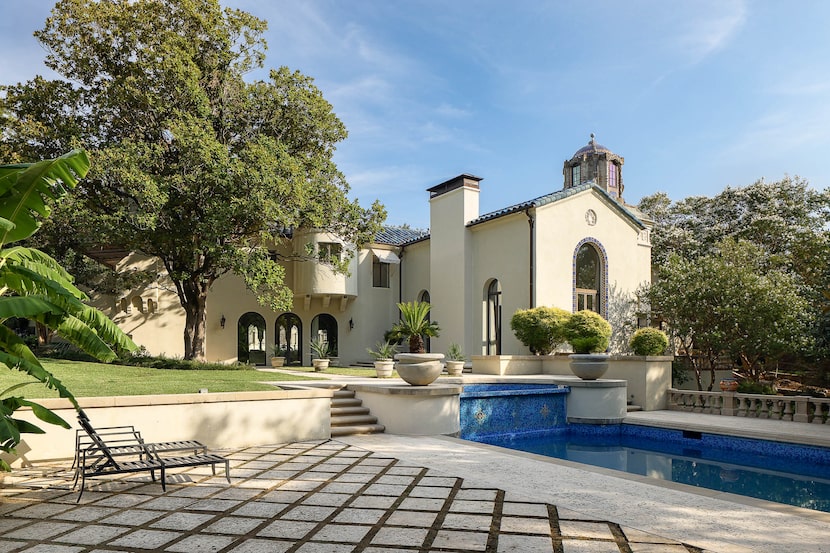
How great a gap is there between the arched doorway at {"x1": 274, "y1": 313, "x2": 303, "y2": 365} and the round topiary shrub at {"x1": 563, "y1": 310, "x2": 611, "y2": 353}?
12105 mm

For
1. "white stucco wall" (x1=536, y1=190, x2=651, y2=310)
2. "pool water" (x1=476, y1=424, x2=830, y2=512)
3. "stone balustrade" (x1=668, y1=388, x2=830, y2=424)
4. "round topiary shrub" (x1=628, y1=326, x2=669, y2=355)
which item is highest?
"white stucco wall" (x1=536, y1=190, x2=651, y2=310)

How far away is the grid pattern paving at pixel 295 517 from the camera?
15.0ft

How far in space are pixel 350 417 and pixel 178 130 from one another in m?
10.3

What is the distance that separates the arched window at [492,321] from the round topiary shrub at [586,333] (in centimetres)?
418

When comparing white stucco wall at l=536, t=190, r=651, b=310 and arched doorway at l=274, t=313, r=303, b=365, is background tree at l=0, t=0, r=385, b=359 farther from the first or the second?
white stucco wall at l=536, t=190, r=651, b=310

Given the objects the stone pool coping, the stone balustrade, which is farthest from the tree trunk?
the stone balustrade

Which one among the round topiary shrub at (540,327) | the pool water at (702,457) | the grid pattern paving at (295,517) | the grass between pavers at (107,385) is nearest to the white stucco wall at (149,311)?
the grass between pavers at (107,385)

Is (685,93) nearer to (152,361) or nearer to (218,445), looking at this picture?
(218,445)

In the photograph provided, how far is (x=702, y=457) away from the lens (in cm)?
1094

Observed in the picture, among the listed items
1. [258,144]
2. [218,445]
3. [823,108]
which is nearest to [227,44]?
→ [258,144]

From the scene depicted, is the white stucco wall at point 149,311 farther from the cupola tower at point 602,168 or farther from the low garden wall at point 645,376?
the cupola tower at point 602,168

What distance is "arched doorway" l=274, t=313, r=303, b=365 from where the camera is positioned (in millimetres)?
24734

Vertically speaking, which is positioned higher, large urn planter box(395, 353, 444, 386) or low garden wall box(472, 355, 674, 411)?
large urn planter box(395, 353, 444, 386)

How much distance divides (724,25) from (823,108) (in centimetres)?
257
